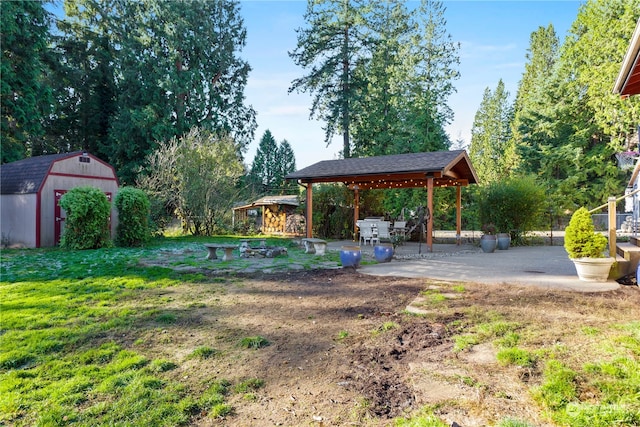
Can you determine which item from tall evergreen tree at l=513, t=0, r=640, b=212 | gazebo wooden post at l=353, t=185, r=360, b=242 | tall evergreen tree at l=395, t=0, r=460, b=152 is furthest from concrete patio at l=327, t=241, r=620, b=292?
tall evergreen tree at l=395, t=0, r=460, b=152

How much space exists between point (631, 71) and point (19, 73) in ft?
72.9

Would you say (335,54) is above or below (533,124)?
above

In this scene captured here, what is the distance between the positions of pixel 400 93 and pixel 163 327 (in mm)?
23242

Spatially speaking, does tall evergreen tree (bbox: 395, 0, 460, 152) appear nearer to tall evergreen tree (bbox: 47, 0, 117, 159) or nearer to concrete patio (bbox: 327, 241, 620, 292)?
concrete patio (bbox: 327, 241, 620, 292)

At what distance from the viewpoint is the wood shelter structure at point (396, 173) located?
11922 mm

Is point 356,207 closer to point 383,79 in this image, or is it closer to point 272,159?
point 383,79

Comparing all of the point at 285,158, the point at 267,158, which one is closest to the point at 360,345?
the point at 267,158

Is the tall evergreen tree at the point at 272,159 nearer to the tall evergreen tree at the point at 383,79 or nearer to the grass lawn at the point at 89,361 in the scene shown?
the tall evergreen tree at the point at 383,79

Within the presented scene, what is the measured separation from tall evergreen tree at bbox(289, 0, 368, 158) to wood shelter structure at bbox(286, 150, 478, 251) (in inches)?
412

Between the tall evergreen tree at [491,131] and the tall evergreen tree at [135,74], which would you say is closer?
the tall evergreen tree at [135,74]

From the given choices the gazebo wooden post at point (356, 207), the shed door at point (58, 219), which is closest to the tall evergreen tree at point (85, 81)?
the shed door at point (58, 219)

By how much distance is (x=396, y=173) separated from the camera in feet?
40.7

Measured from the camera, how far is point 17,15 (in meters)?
16.8

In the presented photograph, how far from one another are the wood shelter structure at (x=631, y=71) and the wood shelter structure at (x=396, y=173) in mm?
5468
